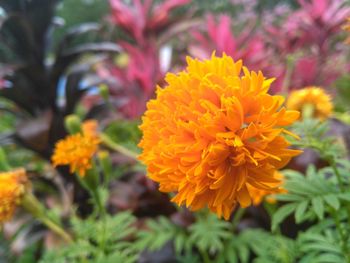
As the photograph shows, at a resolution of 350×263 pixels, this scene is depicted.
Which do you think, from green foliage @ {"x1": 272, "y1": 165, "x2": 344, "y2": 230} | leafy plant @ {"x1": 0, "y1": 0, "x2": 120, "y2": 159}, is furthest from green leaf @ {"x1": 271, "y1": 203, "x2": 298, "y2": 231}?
leafy plant @ {"x1": 0, "y1": 0, "x2": 120, "y2": 159}

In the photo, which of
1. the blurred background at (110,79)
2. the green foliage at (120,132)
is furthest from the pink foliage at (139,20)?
the green foliage at (120,132)

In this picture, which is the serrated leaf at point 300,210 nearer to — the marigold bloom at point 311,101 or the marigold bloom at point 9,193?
the marigold bloom at point 311,101

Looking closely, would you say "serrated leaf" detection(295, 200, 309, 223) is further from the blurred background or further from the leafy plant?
the leafy plant

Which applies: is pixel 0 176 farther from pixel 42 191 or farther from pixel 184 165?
pixel 42 191

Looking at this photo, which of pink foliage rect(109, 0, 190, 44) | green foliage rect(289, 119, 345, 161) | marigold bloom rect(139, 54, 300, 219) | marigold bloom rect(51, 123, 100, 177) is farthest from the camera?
pink foliage rect(109, 0, 190, 44)

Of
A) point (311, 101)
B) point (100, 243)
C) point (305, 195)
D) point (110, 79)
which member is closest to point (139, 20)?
point (110, 79)
